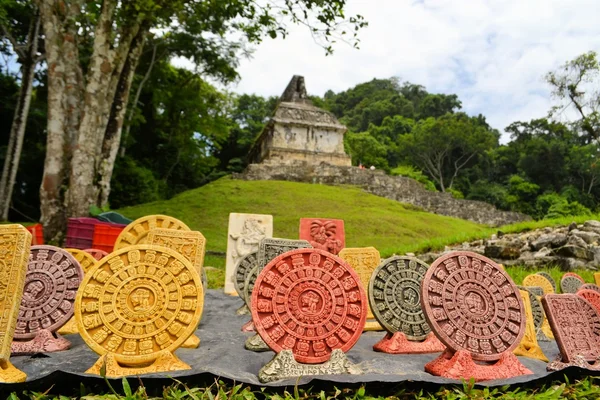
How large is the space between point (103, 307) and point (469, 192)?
125 ft

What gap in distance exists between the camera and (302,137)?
1120 inches

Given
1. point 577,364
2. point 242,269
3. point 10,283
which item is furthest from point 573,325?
point 10,283

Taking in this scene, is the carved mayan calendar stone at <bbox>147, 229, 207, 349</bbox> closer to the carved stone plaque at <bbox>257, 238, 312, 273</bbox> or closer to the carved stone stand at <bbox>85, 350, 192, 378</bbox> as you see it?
the carved stone plaque at <bbox>257, 238, 312, 273</bbox>

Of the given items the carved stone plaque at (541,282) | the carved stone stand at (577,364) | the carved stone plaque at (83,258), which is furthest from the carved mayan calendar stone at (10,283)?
the carved stone plaque at (541,282)

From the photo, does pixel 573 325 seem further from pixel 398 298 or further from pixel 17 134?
pixel 17 134

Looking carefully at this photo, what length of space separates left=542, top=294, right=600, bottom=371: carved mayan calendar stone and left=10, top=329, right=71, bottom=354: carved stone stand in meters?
3.94

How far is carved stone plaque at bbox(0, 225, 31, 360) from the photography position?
8.96 feet

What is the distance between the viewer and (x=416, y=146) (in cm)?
3906

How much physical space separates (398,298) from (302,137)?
981 inches

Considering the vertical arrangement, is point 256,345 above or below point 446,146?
below

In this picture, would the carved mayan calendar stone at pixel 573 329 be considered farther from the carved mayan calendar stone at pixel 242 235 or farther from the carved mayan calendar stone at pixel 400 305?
the carved mayan calendar stone at pixel 242 235

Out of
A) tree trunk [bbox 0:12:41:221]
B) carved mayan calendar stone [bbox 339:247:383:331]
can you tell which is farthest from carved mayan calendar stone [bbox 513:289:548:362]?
tree trunk [bbox 0:12:41:221]

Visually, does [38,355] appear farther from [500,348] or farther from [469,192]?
[469,192]

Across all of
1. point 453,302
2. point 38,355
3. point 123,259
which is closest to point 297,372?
point 453,302
